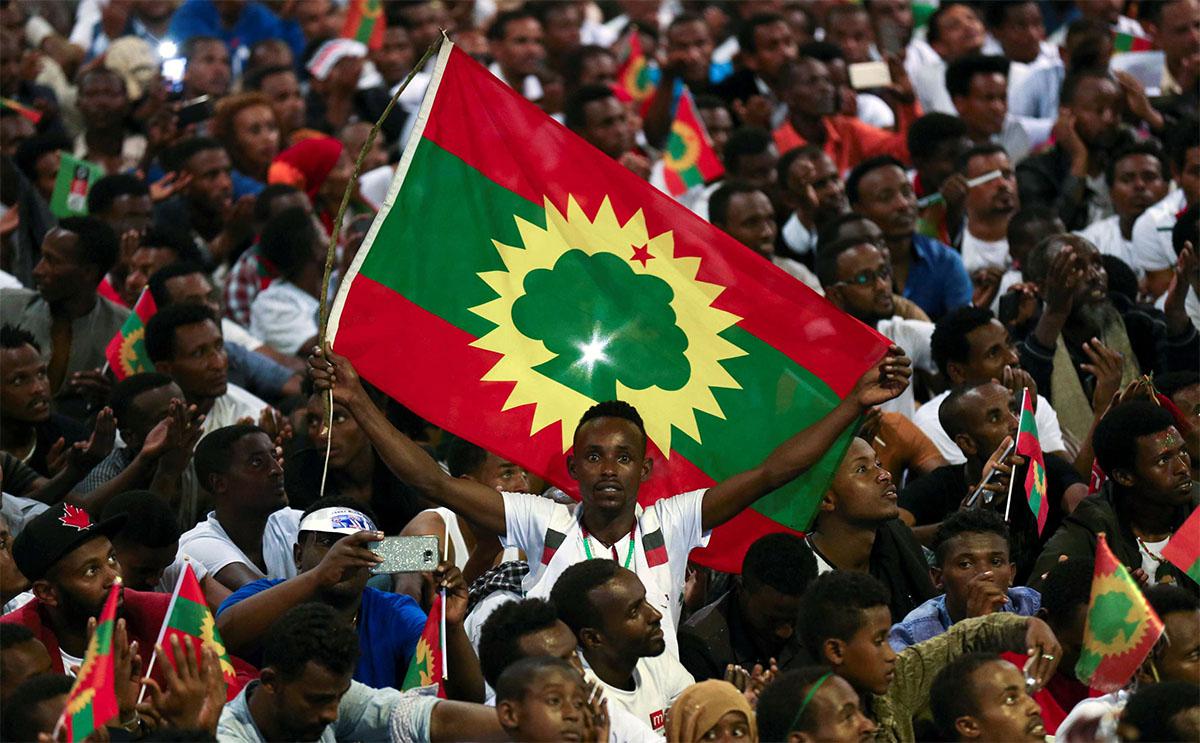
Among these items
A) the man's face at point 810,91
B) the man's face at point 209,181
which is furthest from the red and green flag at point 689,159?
the man's face at point 209,181

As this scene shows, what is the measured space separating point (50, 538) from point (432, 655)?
1467 mm

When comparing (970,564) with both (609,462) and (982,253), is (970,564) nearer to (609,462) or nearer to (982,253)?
(609,462)

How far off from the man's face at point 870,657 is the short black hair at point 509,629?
3.21 ft

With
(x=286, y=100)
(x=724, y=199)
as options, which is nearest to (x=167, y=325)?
(x=724, y=199)

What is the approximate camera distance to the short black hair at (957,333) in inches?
385

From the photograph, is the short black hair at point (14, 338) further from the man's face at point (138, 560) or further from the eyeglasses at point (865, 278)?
the eyeglasses at point (865, 278)

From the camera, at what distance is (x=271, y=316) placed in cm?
1159

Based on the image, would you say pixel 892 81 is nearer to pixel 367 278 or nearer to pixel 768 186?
pixel 768 186

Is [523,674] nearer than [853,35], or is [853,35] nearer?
[523,674]

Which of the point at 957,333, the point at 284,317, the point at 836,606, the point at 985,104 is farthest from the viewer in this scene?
the point at 985,104

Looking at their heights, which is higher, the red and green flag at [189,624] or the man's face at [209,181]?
the red and green flag at [189,624]

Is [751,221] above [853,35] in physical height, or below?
above

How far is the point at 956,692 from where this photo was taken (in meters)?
6.57

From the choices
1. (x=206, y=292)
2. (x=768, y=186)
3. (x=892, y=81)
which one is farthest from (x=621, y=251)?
(x=892, y=81)
